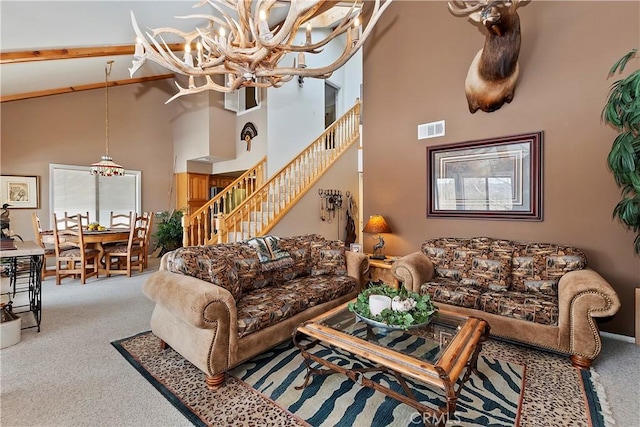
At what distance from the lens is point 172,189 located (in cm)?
760

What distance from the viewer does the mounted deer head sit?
2.61 metres

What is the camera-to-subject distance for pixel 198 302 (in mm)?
1854

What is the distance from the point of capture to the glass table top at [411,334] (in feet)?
5.49

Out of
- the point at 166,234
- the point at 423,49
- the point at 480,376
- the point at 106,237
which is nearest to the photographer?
the point at 480,376

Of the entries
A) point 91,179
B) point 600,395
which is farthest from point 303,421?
point 91,179

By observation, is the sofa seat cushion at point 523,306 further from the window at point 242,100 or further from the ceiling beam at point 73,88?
the ceiling beam at point 73,88

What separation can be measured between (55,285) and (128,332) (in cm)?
279

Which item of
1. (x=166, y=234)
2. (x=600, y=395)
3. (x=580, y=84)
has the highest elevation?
(x=580, y=84)

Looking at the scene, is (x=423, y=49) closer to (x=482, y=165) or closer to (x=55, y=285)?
(x=482, y=165)

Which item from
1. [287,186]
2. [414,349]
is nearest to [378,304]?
[414,349]

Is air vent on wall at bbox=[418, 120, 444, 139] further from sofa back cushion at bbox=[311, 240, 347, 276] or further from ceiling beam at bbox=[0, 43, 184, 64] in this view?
ceiling beam at bbox=[0, 43, 184, 64]

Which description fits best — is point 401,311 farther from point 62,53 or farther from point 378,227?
point 62,53

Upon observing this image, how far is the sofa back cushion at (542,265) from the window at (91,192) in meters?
7.59

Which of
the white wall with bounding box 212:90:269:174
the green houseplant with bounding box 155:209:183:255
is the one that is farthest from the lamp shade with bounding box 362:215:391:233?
the green houseplant with bounding box 155:209:183:255
